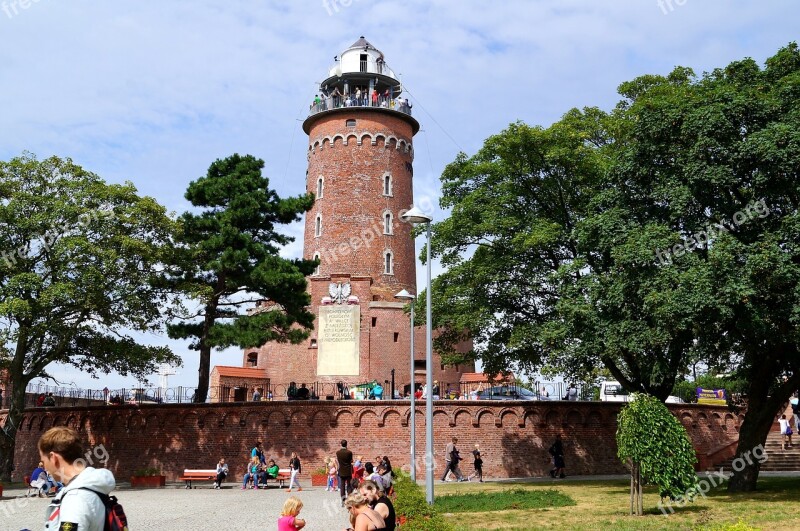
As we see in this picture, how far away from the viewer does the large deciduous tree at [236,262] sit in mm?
28797

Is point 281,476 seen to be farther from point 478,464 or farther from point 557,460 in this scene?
point 557,460

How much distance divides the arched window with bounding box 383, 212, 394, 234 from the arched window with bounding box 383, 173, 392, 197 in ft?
4.06

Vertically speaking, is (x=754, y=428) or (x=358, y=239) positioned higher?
(x=358, y=239)

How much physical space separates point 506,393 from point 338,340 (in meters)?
10.6

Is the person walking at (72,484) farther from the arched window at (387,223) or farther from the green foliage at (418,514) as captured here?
the arched window at (387,223)

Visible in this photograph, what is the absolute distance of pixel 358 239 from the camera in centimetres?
4416

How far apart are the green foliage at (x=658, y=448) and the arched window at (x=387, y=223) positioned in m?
29.6

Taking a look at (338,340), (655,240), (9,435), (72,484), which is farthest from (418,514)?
(338,340)

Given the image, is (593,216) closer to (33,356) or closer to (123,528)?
(123,528)

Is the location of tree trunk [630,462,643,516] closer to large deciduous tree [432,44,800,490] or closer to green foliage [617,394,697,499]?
green foliage [617,394,697,499]

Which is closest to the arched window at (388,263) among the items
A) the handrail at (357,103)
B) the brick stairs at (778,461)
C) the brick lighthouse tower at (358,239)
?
the brick lighthouse tower at (358,239)

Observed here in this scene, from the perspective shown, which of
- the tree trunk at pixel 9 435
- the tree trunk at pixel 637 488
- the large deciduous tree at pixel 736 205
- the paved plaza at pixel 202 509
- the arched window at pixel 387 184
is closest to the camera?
the tree trunk at pixel 637 488

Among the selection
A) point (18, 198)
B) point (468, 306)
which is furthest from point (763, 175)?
point (18, 198)

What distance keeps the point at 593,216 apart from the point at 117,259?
17.0 m
